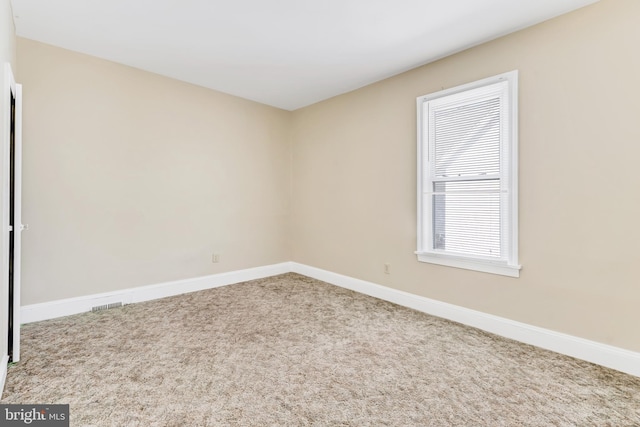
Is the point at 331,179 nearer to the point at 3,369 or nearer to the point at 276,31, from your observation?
the point at 276,31

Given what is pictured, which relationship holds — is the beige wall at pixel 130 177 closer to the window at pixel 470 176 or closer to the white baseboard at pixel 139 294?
the white baseboard at pixel 139 294

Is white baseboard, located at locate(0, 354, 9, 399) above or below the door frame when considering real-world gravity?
below

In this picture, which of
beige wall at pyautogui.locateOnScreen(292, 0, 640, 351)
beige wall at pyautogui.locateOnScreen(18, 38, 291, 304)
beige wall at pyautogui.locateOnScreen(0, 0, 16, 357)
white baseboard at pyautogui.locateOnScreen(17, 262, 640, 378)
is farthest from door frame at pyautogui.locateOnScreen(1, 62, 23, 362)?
beige wall at pyautogui.locateOnScreen(292, 0, 640, 351)

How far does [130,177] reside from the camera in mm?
3424

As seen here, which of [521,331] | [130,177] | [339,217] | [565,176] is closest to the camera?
[565,176]

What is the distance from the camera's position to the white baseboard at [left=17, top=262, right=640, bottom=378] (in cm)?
222

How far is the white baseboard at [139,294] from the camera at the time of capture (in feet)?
9.52

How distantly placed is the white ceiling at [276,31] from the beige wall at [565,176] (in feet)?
0.67

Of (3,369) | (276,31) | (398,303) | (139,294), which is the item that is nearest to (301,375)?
(398,303)

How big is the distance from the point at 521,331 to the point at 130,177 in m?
4.16

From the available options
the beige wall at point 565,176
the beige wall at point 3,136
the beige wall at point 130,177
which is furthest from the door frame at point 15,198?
the beige wall at point 565,176

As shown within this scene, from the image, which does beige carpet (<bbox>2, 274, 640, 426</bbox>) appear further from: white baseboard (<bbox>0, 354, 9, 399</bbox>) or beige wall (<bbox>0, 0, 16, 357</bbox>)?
beige wall (<bbox>0, 0, 16, 357</bbox>)

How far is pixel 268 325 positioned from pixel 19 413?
1.69m

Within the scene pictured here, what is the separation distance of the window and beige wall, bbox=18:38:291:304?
2.48 metres
